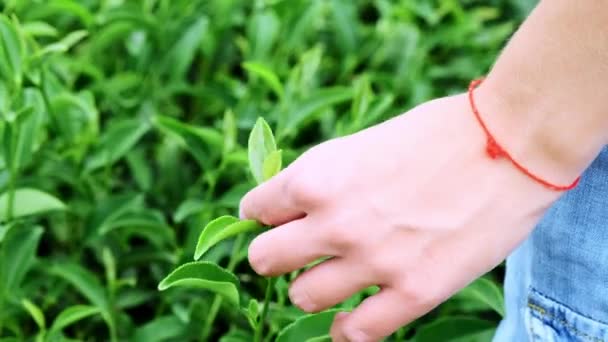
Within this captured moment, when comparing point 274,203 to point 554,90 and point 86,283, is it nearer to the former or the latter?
point 554,90

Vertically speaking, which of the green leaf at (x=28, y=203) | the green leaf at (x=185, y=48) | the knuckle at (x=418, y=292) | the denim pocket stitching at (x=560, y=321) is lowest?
the denim pocket stitching at (x=560, y=321)

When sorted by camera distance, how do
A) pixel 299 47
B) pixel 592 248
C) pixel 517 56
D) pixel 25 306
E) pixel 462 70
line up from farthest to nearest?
pixel 462 70, pixel 299 47, pixel 25 306, pixel 592 248, pixel 517 56

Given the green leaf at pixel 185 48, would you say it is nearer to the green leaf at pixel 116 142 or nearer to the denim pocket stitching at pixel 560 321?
the green leaf at pixel 116 142

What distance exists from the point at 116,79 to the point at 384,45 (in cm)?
51

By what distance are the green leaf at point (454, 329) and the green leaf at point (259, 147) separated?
0.35 metres

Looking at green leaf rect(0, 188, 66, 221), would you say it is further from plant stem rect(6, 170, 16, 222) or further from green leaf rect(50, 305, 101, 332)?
green leaf rect(50, 305, 101, 332)

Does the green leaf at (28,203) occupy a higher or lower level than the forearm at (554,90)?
lower

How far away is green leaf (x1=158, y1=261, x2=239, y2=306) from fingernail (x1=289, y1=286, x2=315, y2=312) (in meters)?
0.12

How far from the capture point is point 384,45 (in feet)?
5.60

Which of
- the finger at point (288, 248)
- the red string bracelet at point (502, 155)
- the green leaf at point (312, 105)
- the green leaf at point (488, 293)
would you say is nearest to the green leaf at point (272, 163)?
the finger at point (288, 248)

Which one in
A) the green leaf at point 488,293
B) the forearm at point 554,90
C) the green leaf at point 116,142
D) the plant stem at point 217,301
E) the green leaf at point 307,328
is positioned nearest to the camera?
the forearm at point 554,90

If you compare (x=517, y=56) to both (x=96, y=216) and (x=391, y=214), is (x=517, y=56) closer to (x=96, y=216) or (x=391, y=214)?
(x=391, y=214)

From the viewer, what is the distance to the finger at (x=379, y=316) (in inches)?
28.0

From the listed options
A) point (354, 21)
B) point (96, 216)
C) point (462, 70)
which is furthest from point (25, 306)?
point (462, 70)
